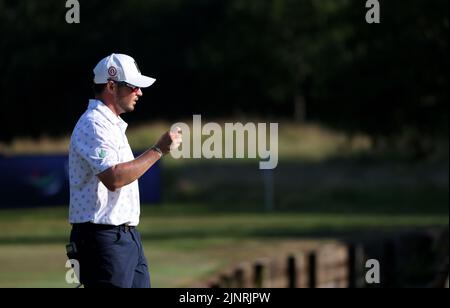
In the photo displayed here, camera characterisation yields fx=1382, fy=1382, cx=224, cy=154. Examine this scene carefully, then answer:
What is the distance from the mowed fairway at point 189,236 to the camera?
18.8 metres

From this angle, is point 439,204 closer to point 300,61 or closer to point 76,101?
point 76,101

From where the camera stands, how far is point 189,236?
26.0 meters

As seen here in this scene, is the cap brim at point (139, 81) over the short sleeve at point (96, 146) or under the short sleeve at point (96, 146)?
over

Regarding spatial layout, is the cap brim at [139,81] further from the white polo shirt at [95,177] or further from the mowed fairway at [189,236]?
the mowed fairway at [189,236]

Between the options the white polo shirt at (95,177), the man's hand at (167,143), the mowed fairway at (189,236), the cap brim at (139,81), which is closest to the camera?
the man's hand at (167,143)

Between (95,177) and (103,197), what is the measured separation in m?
0.12

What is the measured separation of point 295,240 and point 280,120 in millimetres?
28731

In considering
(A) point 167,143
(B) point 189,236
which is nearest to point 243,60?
(B) point 189,236

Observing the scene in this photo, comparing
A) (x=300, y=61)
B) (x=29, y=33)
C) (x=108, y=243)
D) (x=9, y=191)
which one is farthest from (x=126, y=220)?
(x=300, y=61)

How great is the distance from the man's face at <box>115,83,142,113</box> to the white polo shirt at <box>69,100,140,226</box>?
0.52 feet

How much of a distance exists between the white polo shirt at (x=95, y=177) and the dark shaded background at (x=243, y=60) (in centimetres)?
2350

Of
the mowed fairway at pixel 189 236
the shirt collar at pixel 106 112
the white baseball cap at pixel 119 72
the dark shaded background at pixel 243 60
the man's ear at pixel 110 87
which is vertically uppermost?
the dark shaded background at pixel 243 60

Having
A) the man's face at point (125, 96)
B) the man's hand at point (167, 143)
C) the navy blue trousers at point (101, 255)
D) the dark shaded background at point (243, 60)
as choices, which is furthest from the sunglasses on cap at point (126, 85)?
the dark shaded background at point (243, 60)

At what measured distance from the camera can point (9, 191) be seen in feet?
102
